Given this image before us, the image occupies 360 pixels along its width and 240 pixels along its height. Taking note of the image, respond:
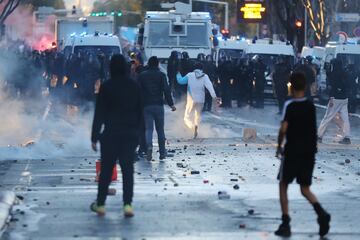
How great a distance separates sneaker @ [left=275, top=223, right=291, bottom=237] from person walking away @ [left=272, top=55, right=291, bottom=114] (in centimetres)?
2521

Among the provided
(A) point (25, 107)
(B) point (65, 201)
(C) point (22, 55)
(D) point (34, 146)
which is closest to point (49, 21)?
(C) point (22, 55)

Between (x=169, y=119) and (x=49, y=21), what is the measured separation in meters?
48.2

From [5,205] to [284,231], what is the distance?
3.45m

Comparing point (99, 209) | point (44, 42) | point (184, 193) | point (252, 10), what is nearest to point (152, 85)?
point (184, 193)

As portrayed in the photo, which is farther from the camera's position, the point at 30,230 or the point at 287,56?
the point at 287,56

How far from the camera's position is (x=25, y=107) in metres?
38.6

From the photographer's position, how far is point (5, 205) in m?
13.9

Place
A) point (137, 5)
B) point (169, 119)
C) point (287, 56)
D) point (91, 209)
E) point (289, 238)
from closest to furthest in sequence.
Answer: point (289, 238), point (91, 209), point (169, 119), point (287, 56), point (137, 5)

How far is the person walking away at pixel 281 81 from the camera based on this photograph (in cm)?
3753

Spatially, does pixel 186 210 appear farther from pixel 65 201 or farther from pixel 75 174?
pixel 75 174

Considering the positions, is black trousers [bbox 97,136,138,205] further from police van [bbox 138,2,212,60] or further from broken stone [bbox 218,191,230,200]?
Result: police van [bbox 138,2,212,60]

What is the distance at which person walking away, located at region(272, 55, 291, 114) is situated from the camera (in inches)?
1478

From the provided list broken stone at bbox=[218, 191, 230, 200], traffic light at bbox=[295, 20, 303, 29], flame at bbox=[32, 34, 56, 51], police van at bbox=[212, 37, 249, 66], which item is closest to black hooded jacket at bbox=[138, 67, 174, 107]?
broken stone at bbox=[218, 191, 230, 200]

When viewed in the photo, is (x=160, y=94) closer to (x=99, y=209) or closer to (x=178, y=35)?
(x=99, y=209)
